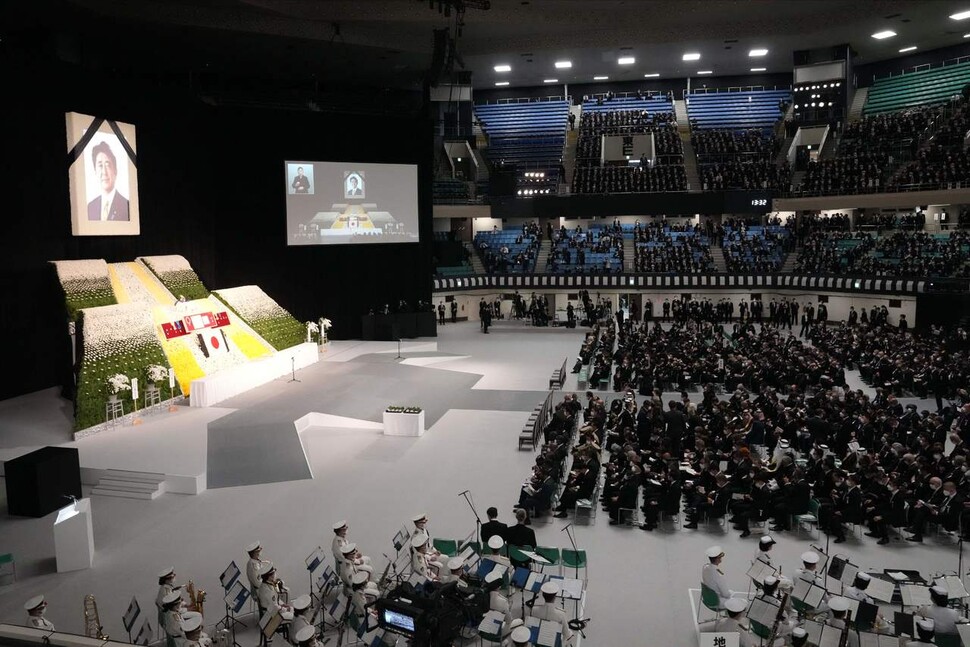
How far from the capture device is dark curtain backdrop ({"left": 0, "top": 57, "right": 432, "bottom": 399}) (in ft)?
59.9

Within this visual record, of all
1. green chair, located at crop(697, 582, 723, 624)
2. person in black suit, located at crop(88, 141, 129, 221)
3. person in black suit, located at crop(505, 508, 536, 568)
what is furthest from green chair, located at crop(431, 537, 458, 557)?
person in black suit, located at crop(88, 141, 129, 221)

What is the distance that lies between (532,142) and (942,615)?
1726 inches

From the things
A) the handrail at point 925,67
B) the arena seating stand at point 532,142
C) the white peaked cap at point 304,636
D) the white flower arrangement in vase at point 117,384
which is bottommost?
the white peaked cap at point 304,636

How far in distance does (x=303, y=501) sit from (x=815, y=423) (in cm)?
1063

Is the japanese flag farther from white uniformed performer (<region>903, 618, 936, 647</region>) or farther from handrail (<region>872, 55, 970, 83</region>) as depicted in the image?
handrail (<region>872, 55, 970, 83</region>)

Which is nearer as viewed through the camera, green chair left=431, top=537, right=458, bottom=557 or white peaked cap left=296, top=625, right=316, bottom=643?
white peaked cap left=296, top=625, right=316, bottom=643

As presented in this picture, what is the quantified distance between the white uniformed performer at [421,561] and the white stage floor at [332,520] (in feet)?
6.69

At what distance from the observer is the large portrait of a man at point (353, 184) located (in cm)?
2966

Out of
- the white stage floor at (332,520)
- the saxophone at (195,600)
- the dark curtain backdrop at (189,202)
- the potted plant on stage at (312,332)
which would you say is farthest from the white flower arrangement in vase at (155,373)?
the saxophone at (195,600)

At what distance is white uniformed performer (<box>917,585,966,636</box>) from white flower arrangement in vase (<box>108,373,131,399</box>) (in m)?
16.4

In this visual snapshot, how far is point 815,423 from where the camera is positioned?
15.0m

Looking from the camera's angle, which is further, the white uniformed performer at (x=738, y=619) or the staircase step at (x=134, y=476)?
the staircase step at (x=134, y=476)

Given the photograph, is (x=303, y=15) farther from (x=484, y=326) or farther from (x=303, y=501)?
(x=303, y=501)

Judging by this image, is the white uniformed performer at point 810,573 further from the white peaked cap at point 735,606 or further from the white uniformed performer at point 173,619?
the white uniformed performer at point 173,619
